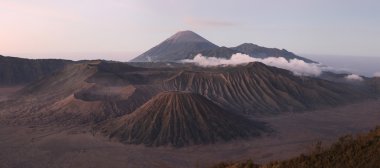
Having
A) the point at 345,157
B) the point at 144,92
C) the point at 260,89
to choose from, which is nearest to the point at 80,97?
the point at 144,92

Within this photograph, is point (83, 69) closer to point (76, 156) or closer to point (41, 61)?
point (41, 61)

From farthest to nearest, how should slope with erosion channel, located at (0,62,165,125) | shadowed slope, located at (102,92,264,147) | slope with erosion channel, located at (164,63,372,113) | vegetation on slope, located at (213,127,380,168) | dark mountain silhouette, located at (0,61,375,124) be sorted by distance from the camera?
slope with erosion channel, located at (164,63,372,113), dark mountain silhouette, located at (0,61,375,124), slope with erosion channel, located at (0,62,165,125), shadowed slope, located at (102,92,264,147), vegetation on slope, located at (213,127,380,168)

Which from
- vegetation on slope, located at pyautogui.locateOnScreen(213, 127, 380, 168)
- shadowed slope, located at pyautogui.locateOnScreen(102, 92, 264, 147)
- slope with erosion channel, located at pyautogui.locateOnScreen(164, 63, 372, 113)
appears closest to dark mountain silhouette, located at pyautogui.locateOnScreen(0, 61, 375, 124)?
slope with erosion channel, located at pyautogui.locateOnScreen(164, 63, 372, 113)

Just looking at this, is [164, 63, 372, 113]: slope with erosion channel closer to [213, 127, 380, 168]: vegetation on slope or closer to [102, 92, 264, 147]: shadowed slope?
[102, 92, 264, 147]: shadowed slope

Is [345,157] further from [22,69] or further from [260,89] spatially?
[22,69]

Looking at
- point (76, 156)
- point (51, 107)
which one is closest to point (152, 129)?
point (76, 156)

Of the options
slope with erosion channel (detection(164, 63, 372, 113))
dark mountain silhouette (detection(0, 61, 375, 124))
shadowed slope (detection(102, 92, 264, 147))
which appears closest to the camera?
shadowed slope (detection(102, 92, 264, 147))
